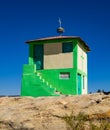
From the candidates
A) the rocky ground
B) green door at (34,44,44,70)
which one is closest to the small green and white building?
green door at (34,44,44,70)

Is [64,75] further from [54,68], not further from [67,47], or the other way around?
[67,47]

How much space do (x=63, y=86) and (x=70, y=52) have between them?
10.2ft

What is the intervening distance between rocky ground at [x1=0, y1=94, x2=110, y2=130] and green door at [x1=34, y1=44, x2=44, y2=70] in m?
14.4

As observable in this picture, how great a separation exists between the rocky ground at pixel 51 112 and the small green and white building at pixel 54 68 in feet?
40.9

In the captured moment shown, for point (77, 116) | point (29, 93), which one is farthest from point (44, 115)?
point (29, 93)

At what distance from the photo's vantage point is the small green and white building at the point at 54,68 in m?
24.4

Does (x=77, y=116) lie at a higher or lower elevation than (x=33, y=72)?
lower

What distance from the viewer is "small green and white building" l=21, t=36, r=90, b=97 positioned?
24.4 meters

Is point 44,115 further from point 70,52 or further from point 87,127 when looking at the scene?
point 70,52

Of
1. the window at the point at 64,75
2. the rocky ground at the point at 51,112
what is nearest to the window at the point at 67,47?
the window at the point at 64,75

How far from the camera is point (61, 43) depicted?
83.7 ft

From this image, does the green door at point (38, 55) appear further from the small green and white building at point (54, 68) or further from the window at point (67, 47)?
the window at point (67, 47)

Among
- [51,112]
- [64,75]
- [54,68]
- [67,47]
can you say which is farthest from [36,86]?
[51,112]

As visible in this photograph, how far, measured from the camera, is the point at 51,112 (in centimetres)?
1029
